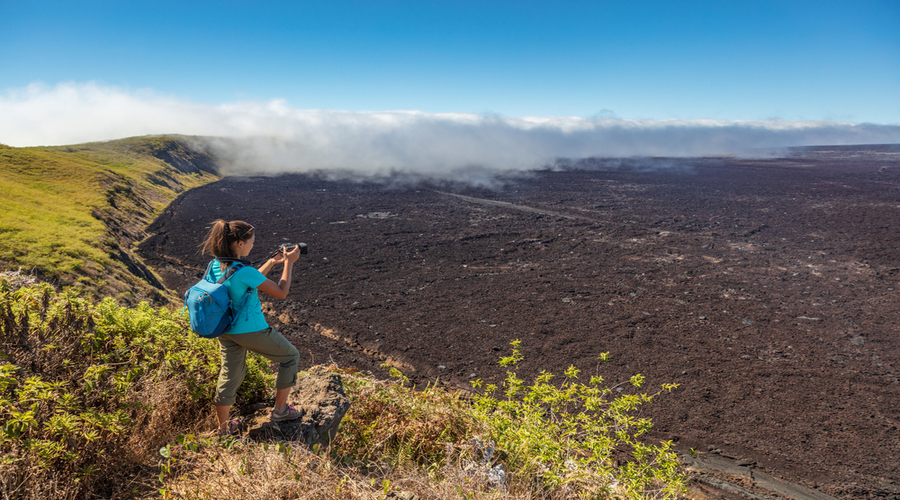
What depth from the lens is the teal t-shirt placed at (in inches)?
95.2

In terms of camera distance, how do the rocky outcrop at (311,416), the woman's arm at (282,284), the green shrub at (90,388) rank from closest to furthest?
1. the green shrub at (90,388)
2. the woman's arm at (282,284)
3. the rocky outcrop at (311,416)

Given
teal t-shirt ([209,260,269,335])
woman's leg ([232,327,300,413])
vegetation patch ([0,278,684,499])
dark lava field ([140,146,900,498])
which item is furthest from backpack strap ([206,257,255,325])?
dark lava field ([140,146,900,498])

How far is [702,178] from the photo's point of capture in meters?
31.1

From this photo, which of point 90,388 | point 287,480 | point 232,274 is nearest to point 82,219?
point 90,388

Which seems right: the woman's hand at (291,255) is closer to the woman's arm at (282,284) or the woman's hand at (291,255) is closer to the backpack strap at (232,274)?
the woman's arm at (282,284)

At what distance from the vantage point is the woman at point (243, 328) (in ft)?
8.05

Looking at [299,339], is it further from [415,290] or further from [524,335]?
[524,335]

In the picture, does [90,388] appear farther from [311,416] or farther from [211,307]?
[311,416]

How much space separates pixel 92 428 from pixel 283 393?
0.95m

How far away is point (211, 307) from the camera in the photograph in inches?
91.6

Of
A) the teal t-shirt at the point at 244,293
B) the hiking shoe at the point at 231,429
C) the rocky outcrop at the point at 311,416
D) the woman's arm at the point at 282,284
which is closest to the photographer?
the teal t-shirt at the point at 244,293

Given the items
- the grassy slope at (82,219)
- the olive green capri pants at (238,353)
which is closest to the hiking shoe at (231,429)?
the olive green capri pants at (238,353)

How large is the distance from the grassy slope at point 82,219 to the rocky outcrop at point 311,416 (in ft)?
19.4

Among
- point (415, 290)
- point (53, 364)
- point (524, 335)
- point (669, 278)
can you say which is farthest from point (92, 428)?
point (669, 278)
